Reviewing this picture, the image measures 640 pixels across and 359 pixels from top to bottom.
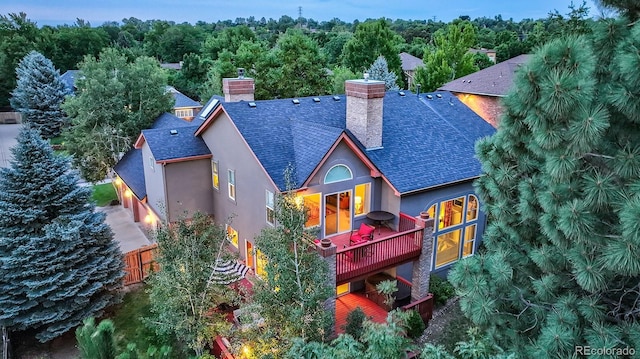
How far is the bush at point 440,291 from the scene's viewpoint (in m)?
15.1

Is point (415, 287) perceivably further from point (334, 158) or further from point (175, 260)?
point (175, 260)

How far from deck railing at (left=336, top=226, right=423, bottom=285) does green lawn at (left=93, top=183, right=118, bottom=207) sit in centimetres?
1900

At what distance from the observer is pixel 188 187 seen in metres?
17.9

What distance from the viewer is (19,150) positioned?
12867 millimetres

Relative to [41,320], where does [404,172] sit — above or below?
above

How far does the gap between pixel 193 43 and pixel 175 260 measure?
264 feet

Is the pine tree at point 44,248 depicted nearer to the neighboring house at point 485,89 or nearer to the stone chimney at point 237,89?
the stone chimney at point 237,89

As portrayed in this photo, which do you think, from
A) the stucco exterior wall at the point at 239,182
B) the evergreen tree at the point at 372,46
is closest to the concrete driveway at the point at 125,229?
the stucco exterior wall at the point at 239,182

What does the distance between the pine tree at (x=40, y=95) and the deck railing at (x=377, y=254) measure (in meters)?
37.8

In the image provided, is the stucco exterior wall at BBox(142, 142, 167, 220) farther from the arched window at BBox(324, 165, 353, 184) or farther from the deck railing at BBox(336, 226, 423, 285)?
the deck railing at BBox(336, 226, 423, 285)

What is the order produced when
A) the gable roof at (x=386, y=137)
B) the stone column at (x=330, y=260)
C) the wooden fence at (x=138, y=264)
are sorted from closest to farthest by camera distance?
the stone column at (x=330, y=260)
the gable roof at (x=386, y=137)
the wooden fence at (x=138, y=264)

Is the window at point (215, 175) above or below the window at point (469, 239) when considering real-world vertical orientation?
above

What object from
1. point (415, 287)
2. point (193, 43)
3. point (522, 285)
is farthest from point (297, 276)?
point (193, 43)

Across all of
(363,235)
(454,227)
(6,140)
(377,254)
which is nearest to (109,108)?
(363,235)
